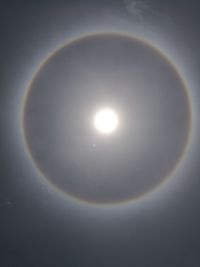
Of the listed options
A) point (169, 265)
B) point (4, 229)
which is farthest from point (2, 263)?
point (169, 265)

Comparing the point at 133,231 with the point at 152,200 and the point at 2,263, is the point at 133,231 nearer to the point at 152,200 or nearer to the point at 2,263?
the point at 152,200

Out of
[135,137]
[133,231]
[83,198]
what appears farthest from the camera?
[135,137]

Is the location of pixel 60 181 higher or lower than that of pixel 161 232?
higher

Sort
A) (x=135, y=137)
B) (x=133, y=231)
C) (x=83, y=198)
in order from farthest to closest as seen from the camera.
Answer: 1. (x=135, y=137)
2. (x=83, y=198)
3. (x=133, y=231)

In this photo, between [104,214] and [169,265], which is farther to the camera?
[104,214]

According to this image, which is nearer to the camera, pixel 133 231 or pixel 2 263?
pixel 2 263

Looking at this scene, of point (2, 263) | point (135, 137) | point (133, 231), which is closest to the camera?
point (2, 263)

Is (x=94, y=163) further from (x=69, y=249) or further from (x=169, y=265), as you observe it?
(x=169, y=265)

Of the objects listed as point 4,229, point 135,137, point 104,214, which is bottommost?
point 4,229

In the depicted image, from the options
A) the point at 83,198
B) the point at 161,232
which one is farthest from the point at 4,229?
the point at 161,232
